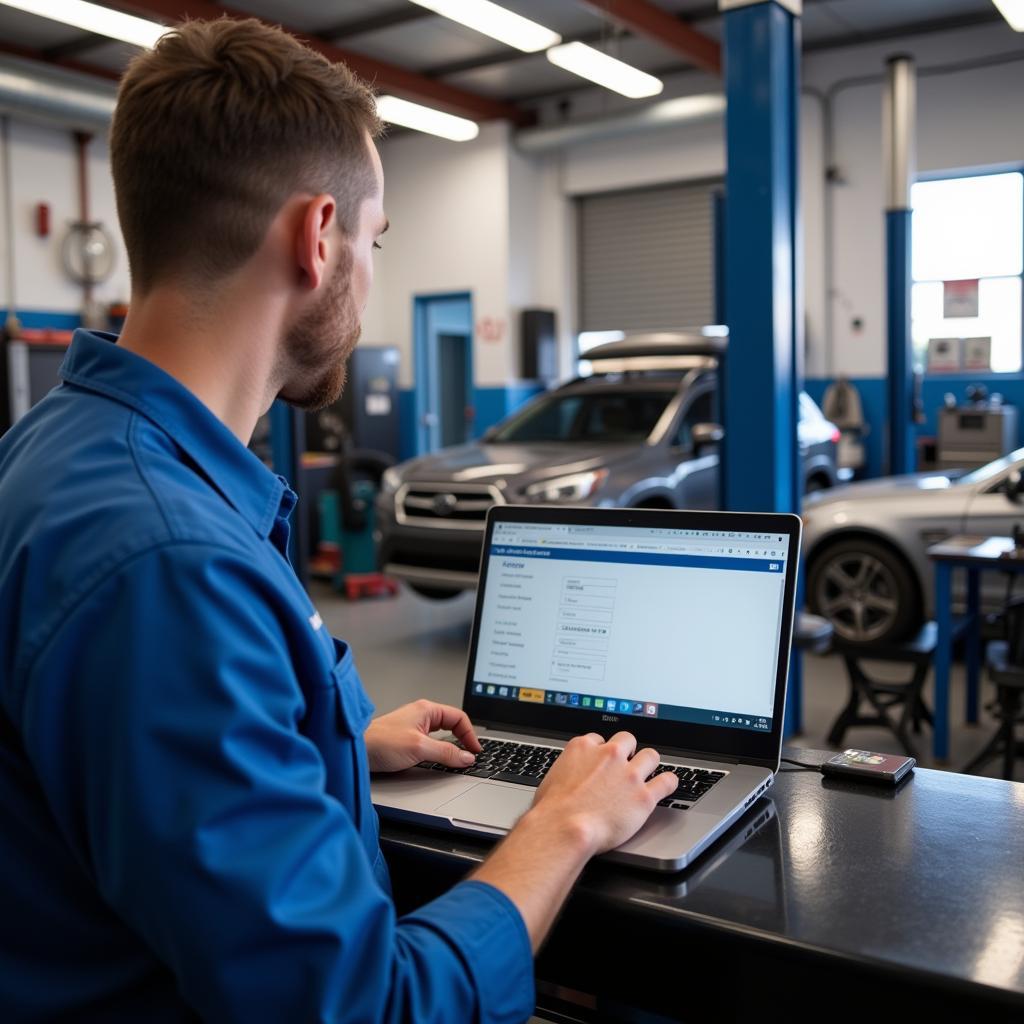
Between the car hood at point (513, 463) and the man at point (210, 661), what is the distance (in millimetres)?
4623

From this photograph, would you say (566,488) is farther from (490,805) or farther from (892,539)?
(490,805)

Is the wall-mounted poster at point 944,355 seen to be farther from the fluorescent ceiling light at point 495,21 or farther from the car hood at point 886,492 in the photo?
the fluorescent ceiling light at point 495,21

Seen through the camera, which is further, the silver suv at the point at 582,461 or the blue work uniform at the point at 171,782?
the silver suv at the point at 582,461

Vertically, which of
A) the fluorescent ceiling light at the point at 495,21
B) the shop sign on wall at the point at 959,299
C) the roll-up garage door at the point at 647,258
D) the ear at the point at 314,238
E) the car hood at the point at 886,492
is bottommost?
the car hood at the point at 886,492

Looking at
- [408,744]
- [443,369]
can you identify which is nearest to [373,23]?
[443,369]

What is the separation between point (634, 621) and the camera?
1480mm

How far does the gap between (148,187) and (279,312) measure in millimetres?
159

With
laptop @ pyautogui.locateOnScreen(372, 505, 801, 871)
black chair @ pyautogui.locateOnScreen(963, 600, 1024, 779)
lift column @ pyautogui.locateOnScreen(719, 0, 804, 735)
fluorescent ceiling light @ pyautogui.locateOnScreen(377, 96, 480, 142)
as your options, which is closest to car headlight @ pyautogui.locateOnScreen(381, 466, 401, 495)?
lift column @ pyautogui.locateOnScreen(719, 0, 804, 735)

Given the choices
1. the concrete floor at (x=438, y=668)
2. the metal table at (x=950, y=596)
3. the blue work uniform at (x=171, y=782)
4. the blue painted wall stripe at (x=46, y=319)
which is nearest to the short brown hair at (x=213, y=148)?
the blue work uniform at (x=171, y=782)

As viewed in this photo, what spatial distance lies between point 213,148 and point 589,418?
583cm

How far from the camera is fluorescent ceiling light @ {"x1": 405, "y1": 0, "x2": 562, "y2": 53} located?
6.45m

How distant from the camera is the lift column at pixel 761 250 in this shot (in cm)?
388

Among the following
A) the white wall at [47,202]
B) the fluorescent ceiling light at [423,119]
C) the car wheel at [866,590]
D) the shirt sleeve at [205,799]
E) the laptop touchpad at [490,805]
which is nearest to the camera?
the shirt sleeve at [205,799]

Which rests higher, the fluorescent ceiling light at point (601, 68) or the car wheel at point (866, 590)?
the fluorescent ceiling light at point (601, 68)
